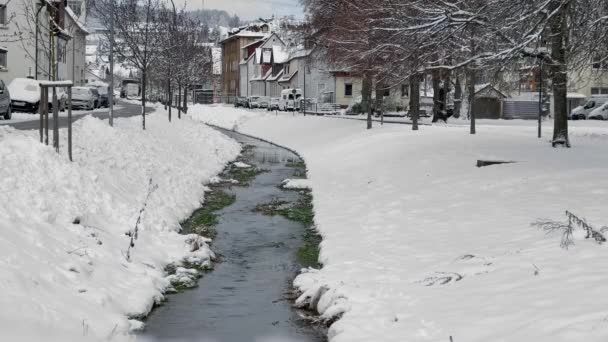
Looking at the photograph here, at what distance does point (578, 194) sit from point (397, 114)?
47682 millimetres

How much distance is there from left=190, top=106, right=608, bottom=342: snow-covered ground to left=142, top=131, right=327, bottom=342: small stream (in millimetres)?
506

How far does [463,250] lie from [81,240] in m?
5.53

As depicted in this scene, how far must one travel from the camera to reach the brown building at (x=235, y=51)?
128 meters

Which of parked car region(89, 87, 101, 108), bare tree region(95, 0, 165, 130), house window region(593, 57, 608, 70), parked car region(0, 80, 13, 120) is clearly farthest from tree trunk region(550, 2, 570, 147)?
parked car region(89, 87, 101, 108)

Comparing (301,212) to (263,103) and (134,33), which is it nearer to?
(134,33)

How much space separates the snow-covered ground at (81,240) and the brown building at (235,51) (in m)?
105

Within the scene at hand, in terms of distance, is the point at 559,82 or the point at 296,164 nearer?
the point at 559,82

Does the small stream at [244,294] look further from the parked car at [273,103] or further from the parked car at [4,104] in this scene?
the parked car at [273,103]

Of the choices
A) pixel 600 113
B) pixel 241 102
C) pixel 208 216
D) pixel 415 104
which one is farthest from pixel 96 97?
pixel 241 102

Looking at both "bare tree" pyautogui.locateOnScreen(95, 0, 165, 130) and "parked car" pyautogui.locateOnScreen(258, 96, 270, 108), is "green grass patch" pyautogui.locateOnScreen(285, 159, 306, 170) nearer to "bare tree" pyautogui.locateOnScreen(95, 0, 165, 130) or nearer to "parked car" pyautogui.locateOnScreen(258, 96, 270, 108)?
"bare tree" pyautogui.locateOnScreen(95, 0, 165, 130)

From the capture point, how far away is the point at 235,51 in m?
132

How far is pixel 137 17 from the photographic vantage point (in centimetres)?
3991

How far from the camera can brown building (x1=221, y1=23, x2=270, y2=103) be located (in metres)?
128

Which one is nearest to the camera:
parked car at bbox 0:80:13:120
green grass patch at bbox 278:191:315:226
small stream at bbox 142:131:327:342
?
small stream at bbox 142:131:327:342
